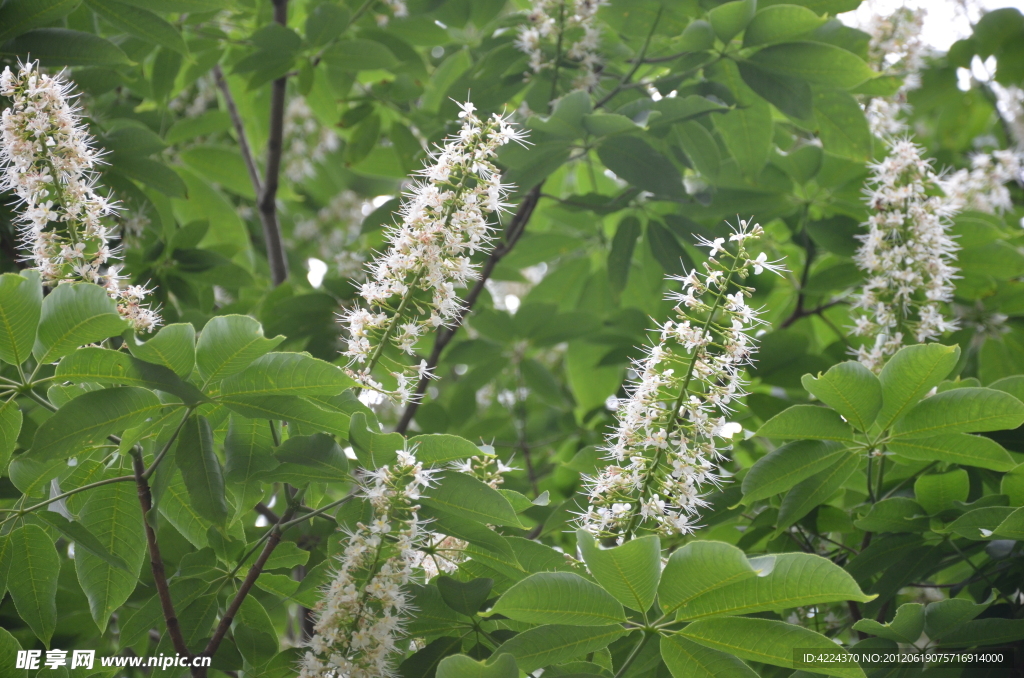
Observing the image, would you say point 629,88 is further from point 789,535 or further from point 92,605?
point 92,605

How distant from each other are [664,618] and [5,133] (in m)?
1.79

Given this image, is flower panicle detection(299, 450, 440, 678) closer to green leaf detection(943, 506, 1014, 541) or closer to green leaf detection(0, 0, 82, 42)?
green leaf detection(943, 506, 1014, 541)

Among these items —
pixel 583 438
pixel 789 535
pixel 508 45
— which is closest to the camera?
pixel 789 535

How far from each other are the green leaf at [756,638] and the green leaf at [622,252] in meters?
1.81

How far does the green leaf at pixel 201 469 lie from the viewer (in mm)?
1594

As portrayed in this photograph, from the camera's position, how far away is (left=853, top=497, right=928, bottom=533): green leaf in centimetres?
197

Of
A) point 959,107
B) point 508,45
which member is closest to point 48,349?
point 508,45

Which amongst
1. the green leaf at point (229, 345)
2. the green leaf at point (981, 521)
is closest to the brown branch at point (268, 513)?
the green leaf at point (229, 345)

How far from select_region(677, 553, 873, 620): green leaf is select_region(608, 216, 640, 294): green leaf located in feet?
5.97

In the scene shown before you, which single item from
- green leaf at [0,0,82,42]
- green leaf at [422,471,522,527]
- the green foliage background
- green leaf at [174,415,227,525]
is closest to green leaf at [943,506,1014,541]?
the green foliage background

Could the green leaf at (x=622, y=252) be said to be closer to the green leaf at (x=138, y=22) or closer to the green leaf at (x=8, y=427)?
the green leaf at (x=138, y=22)

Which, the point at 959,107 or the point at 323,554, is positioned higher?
the point at 959,107

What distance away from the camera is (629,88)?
300 centimetres

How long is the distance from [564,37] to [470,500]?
200 centimetres
